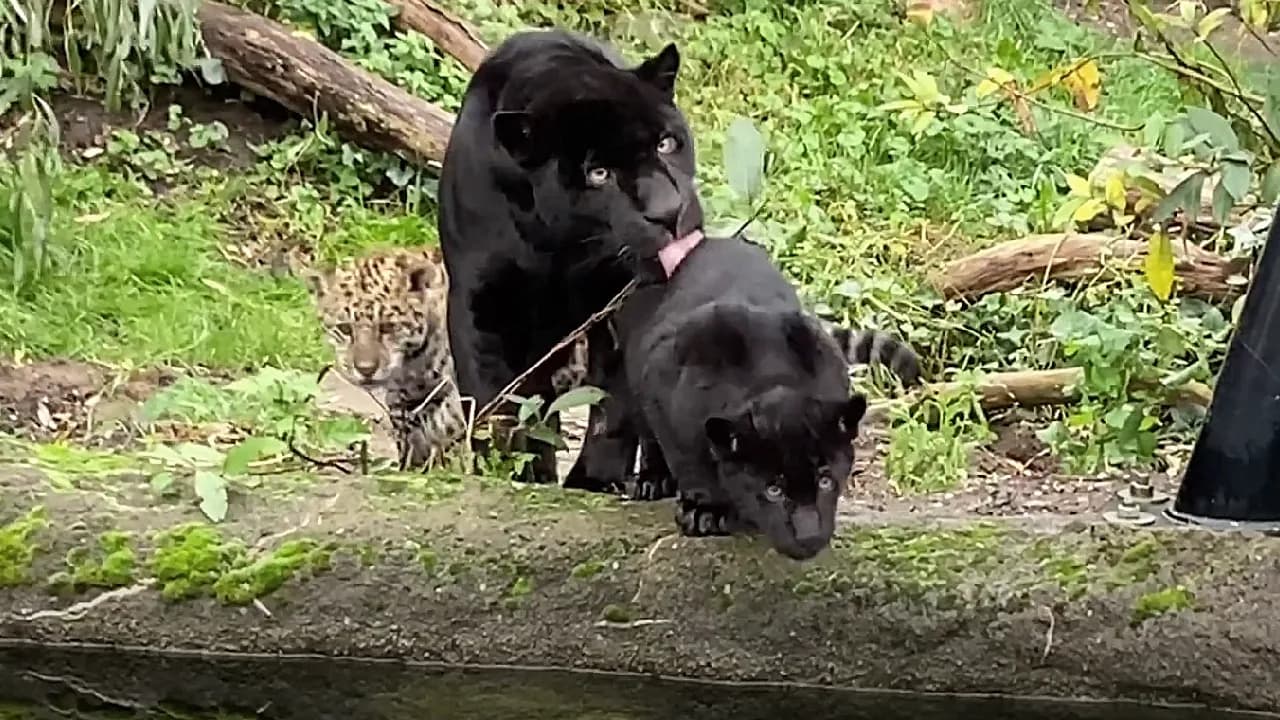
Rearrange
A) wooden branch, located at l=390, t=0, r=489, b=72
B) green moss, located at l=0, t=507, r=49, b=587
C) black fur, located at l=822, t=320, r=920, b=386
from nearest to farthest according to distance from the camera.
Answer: green moss, located at l=0, t=507, r=49, b=587, black fur, located at l=822, t=320, r=920, b=386, wooden branch, located at l=390, t=0, r=489, b=72

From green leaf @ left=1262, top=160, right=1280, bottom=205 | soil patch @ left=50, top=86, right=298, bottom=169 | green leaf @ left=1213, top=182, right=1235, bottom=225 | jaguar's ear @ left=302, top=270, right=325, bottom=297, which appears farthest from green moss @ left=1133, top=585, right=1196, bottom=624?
soil patch @ left=50, top=86, right=298, bottom=169

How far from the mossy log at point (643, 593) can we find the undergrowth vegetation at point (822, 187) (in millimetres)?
273

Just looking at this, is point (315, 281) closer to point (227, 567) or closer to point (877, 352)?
point (877, 352)

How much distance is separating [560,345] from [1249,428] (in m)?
1.58

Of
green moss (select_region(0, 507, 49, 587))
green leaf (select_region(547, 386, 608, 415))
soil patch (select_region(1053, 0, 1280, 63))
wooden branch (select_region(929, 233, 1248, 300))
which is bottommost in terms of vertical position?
green moss (select_region(0, 507, 49, 587))

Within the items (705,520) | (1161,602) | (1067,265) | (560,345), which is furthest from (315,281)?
(1161,602)

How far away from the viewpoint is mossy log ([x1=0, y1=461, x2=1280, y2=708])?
3639mm

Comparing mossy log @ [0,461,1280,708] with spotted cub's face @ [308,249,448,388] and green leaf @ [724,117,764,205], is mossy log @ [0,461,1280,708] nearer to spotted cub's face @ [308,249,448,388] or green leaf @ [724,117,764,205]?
green leaf @ [724,117,764,205]

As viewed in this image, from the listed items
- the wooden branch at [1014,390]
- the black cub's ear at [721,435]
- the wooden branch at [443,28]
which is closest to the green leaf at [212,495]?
the black cub's ear at [721,435]

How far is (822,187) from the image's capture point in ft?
28.3

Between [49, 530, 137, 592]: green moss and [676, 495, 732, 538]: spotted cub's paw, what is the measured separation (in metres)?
1.09

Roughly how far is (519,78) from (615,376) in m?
0.74

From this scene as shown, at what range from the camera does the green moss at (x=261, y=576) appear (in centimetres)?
381

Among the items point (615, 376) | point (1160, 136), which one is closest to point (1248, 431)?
point (1160, 136)
